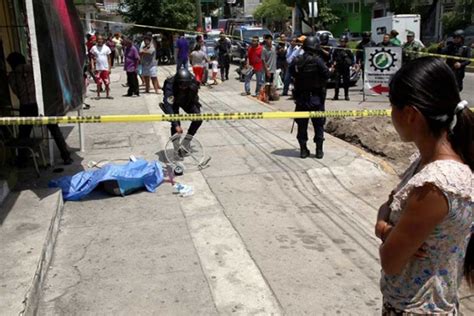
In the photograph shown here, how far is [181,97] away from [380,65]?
6923 millimetres

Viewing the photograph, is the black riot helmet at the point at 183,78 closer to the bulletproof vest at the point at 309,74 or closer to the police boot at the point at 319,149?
the bulletproof vest at the point at 309,74

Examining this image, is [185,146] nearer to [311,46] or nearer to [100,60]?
[311,46]

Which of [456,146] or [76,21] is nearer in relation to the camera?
[456,146]

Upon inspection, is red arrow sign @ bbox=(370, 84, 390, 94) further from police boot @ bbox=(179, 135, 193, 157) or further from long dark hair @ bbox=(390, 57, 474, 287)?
long dark hair @ bbox=(390, 57, 474, 287)

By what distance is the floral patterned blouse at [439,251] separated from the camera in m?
1.59

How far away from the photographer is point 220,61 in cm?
1977

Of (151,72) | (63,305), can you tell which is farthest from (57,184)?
(151,72)

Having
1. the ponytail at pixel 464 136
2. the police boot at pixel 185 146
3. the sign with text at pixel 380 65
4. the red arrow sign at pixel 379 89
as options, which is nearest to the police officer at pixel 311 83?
the police boot at pixel 185 146

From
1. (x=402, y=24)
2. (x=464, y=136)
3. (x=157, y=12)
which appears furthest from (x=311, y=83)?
(x=157, y=12)

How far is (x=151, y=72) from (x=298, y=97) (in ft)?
28.0

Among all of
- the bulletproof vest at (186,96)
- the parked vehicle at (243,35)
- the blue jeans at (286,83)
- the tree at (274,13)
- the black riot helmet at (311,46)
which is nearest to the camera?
the bulletproof vest at (186,96)

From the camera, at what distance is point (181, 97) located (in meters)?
7.46

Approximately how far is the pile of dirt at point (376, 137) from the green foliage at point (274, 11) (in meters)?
51.0

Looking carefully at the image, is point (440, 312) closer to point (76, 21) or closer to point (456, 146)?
point (456, 146)
